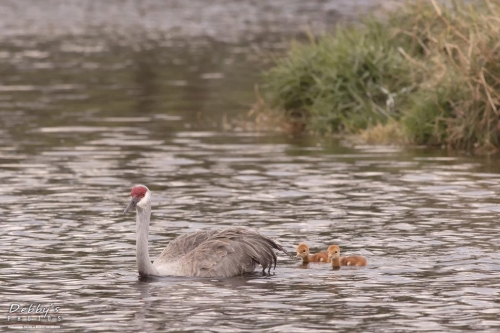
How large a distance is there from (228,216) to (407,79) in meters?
8.58

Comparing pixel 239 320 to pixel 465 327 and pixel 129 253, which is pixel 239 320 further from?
pixel 129 253

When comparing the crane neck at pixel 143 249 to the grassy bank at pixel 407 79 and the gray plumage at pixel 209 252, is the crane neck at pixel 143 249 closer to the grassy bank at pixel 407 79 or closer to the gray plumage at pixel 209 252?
the gray plumage at pixel 209 252

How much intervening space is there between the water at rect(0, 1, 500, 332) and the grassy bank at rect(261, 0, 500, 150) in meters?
0.65

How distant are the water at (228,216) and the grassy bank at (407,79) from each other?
0.65 m

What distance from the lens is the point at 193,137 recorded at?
94.8 ft

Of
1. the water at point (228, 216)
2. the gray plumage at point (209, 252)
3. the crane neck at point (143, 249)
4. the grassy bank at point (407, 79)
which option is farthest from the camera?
the grassy bank at point (407, 79)

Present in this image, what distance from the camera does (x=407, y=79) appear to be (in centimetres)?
2709

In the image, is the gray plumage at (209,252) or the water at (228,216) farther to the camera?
the gray plumage at (209,252)

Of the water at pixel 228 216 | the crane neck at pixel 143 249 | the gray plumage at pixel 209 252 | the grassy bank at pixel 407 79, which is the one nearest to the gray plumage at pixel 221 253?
the gray plumage at pixel 209 252

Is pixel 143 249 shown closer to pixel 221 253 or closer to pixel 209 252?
pixel 209 252

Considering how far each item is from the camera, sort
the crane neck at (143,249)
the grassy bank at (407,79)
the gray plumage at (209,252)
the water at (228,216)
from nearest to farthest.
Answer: the water at (228,216) → the crane neck at (143,249) → the gray plumage at (209,252) → the grassy bank at (407,79)

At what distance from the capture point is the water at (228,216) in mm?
13984

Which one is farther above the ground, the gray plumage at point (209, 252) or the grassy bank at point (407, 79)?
the grassy bank at point (407, 79)

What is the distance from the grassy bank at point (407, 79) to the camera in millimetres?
24422
